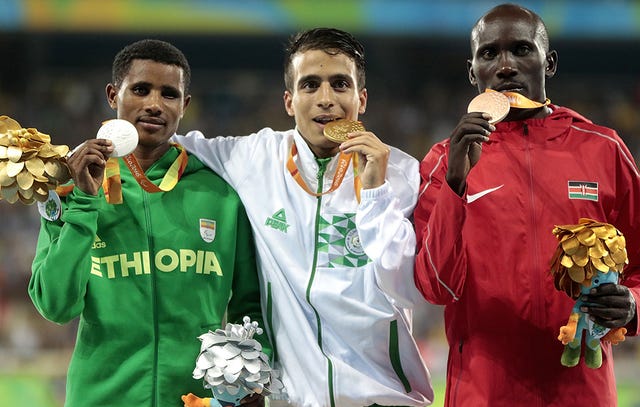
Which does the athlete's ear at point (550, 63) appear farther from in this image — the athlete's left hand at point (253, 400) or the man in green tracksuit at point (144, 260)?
Answer: the athlete's left hand at point (253, 400)

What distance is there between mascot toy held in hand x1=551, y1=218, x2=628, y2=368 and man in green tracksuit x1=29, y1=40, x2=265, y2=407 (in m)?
1.12

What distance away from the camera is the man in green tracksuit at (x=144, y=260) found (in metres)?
3.29

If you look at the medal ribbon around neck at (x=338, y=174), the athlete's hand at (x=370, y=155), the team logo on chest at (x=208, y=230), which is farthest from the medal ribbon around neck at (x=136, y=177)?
the athlete's hand at (x=370, y=155)

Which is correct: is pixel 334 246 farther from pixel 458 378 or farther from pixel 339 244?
pixel 458 378

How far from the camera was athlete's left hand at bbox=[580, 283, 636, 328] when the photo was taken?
A: 2.95m

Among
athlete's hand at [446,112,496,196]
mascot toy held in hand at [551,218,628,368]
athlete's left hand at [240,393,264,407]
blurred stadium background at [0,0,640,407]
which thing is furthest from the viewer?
blurred stadium background at [0,0,640,407]

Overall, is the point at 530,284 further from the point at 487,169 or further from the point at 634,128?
the point at 634,128

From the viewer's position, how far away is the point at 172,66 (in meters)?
3.70

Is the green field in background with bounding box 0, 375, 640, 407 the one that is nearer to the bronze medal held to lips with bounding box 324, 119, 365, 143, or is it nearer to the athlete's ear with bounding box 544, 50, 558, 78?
the athlete's ear with bounding box 544, 50, 558, 78

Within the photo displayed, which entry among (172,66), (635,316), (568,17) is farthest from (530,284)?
(568,17)

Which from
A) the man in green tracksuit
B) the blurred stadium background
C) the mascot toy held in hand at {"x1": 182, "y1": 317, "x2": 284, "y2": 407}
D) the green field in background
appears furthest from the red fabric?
the blurred stadium background

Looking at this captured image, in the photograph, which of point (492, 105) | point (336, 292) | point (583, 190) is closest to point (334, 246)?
point (336, 292)

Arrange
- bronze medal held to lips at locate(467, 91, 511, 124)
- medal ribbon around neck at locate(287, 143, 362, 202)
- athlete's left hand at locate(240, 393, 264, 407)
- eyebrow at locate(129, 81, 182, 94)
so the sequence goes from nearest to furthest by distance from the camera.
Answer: bronze medal held to lips at locate(467, 91, 511, 124), athlete's left hand at locate(240, 393, 264, 407), medal ribbon around neck at locate(287, 143, 362, 202), eyebrow at locate(129, 81, 182, 94)

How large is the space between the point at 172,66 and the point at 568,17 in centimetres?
1133
